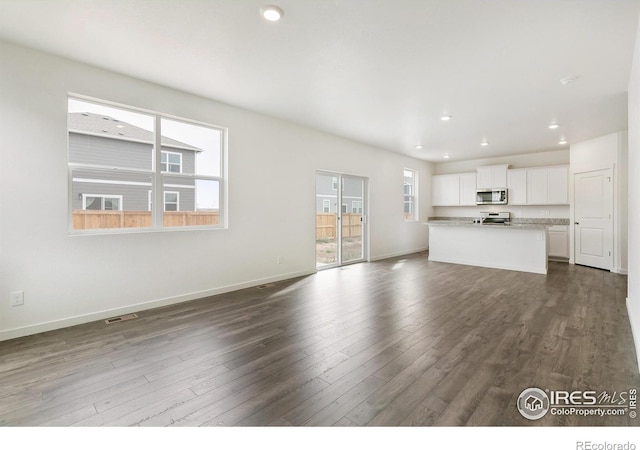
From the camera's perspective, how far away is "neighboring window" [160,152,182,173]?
12.9 feet

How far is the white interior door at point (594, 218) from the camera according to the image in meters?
6.01

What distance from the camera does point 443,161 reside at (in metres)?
9.38

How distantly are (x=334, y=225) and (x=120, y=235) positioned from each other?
4.01 meters

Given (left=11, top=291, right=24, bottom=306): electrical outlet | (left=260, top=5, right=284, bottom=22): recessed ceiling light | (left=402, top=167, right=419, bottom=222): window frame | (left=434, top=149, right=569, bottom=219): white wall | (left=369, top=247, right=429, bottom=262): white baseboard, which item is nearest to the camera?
(left=260, top=5, right=284, bottom=22): recessed ceiling light

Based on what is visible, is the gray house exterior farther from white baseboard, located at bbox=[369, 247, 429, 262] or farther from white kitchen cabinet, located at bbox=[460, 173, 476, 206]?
white kitchen cabinet, located at bbox=[460, 173, 476, 206]

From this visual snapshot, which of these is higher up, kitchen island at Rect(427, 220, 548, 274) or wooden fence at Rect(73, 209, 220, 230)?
wooden fence at Rect(73, 209, 220, 230)

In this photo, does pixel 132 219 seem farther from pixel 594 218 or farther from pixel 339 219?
pixel 594 218

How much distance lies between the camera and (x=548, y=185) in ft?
24.4

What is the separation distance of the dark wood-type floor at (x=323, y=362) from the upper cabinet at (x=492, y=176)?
461 centimetres

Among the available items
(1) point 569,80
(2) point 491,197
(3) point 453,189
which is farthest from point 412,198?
(1) point 569,80


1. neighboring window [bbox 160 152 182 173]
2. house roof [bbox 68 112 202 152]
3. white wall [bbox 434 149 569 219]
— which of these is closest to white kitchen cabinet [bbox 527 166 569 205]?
white wall [bbox 434 149 569 219]

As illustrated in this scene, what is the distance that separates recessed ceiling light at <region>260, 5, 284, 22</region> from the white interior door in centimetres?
712

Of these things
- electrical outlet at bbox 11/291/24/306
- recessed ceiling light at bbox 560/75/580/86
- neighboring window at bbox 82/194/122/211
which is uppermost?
recessed ceiling light at bbox 560/75/580/86
